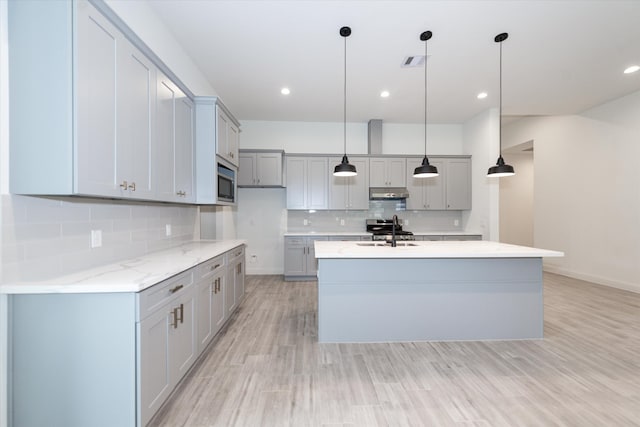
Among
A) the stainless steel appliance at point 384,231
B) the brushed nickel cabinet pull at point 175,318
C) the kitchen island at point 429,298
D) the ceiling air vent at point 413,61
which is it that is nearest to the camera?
the brushed nickel cabinet pull at point 175,318

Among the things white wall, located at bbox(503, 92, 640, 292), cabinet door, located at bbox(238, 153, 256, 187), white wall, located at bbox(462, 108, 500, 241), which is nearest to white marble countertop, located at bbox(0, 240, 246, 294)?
cabinet door, located at bbox(238, 153, 256, 187)

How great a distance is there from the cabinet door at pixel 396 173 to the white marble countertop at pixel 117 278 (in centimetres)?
422

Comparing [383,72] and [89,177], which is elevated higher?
[383,72]

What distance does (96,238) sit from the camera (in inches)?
80.9

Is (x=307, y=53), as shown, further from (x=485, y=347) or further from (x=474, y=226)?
(x=474, y=226)

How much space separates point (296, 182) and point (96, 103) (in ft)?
13.3

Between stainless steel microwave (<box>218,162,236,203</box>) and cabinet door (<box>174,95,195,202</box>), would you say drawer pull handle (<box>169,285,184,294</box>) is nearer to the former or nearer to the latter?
cabinet door (<box>174,95,195,202</box>)

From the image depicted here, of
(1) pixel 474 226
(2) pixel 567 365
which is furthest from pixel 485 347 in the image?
(1) pixel 474 226

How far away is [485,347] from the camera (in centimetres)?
280

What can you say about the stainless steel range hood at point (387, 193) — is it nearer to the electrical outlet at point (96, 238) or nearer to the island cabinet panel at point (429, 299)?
the island cabinet panel at point (429, 299)

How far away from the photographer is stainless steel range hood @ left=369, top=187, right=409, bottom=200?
221 inches

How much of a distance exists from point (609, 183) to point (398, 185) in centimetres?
349

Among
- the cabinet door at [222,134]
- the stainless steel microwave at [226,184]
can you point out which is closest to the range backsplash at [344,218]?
the stainless steel microwave at [226,184]

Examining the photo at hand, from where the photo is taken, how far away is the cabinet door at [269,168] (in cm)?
546
